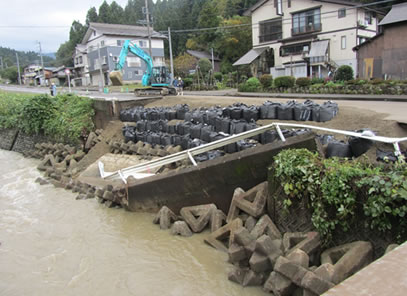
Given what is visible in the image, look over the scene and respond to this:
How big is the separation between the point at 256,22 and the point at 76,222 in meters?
36.8

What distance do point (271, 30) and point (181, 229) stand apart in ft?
118

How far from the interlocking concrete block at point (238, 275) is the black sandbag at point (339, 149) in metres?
3.07

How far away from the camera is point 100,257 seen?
22.2ft

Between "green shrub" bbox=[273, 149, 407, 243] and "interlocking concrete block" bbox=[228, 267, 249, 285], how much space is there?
1.28 m

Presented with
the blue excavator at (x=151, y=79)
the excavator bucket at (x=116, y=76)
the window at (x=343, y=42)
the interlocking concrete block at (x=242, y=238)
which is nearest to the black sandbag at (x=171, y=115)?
the blue excavator at (x=151, y=79)

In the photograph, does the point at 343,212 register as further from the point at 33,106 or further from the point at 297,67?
the point at 297,67

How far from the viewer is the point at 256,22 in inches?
1570

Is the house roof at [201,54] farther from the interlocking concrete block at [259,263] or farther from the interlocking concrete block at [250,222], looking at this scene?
the interlocking concrete block at [259,263]

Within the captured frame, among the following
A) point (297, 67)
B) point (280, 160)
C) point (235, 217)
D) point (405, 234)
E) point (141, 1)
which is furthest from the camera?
point (141, 1)

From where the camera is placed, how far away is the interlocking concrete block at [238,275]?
5.18 metres

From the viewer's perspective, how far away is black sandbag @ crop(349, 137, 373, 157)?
650 centimetres

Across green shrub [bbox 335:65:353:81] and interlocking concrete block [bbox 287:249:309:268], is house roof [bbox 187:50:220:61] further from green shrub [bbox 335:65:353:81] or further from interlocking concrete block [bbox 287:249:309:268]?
interlocking concrete block [bbox 287:249:309:268]

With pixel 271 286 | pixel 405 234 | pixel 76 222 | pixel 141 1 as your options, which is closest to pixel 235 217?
pixel 271 286

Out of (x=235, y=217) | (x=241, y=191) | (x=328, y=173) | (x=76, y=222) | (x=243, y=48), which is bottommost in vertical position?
(x=76, y=222)
